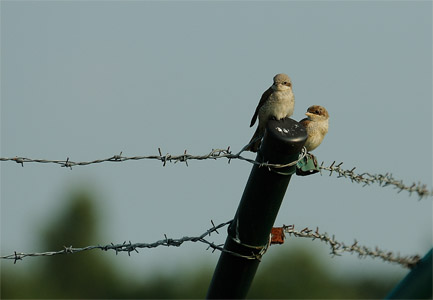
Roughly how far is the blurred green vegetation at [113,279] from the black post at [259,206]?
1034 inches

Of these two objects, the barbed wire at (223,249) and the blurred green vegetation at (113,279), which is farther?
the blurred green vegetation at (113,279)

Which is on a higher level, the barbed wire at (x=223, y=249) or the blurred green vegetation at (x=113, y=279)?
the blurred green vegetation at (x=113, y=279)

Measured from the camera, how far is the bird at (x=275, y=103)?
243 inches

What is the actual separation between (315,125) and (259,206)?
90.2 inches

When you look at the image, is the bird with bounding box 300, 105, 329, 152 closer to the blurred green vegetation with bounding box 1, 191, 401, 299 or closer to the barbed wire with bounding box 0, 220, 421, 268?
the barbed wire with bounding box 0, 220, 421, 268

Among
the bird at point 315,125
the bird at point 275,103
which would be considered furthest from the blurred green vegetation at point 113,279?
the bird at point 275,103

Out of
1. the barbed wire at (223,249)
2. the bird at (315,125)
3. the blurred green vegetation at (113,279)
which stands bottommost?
the barbed wire at (223,249)

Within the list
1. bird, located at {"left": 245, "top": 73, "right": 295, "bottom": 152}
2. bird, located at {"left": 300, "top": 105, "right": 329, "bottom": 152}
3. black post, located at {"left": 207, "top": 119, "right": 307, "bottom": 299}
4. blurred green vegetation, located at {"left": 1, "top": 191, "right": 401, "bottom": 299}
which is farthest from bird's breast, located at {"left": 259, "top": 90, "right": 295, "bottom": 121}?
blurred green vegetation, located at {"left": 1, "top": 191, "right": 401, "bottom": 299}

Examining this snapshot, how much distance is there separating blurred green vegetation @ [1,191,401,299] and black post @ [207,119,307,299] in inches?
1034

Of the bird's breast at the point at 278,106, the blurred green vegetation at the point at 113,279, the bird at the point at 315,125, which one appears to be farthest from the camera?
the blurred green vegetation at the point at 113,279

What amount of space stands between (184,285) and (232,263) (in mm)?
35716

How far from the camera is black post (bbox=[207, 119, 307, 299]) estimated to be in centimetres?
500

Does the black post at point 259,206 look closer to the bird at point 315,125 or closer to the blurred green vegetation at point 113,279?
the bird at point 315,125

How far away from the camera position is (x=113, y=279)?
51.2 metres
